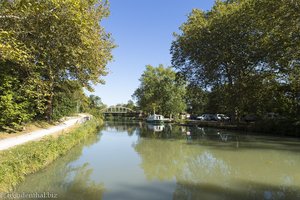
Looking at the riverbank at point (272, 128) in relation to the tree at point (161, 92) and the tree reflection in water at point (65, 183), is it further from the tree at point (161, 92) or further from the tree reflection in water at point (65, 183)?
the tree reflection in water at point (65, 183)

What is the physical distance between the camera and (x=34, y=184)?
35.7ft

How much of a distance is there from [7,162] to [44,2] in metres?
5.72

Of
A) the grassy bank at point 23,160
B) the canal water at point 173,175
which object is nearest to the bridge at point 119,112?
the canal water at point 173,175

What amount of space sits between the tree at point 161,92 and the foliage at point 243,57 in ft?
62.6

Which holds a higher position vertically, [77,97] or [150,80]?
[150,80]

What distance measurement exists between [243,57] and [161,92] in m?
35.7

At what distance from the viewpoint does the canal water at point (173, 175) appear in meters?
10.4

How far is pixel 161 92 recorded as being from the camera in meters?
69.3

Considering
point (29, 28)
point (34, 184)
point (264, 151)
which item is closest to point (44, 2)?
point (29, 28)

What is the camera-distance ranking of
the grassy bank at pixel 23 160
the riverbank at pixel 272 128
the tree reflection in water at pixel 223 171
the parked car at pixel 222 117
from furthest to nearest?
the parked car at pixel 222 117
the riverbank at pixel 272 128
the tree reflection in water at pixel 223 171
the grassy bank at pixel 23 160

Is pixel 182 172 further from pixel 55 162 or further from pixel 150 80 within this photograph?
pixel 150 80

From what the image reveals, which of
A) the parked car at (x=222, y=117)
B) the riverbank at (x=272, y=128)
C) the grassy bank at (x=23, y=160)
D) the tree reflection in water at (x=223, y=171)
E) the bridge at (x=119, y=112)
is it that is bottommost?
the tree reflection in water at (x=223, y=171)

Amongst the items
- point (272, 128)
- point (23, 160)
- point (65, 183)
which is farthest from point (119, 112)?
point (23, 160)

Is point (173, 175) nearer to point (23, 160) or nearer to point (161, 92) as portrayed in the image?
point (23, 160)
